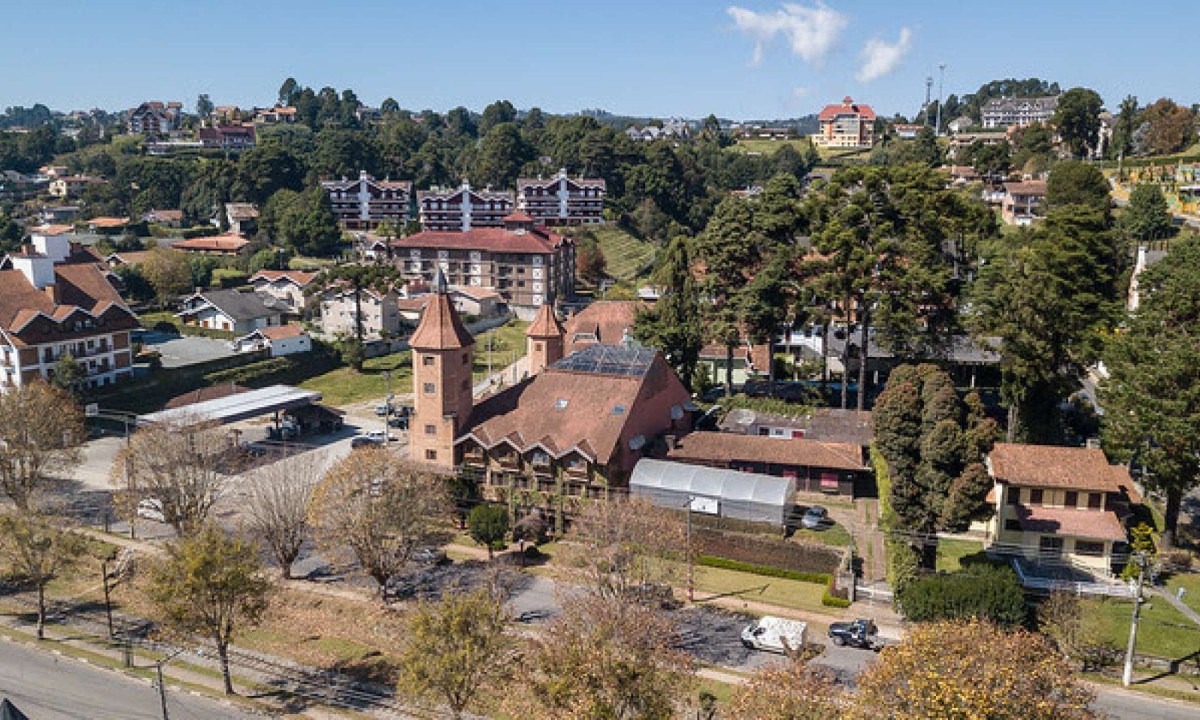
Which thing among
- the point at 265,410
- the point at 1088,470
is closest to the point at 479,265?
the point at 265,410

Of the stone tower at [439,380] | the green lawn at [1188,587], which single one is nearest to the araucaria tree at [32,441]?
the stone tower at [439,380]

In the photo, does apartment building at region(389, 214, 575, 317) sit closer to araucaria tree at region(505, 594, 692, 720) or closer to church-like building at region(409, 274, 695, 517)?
church-like building at region(409, 274, 695, 517)

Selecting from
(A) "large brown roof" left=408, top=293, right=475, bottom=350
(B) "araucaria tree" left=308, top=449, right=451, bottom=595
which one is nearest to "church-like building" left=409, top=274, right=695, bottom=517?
(A) "large brown roof" left=408, top=293, right=475, bottom=350

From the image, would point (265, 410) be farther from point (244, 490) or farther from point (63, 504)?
point (63, 504)

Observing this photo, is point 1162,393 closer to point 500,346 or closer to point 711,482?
point 711,482

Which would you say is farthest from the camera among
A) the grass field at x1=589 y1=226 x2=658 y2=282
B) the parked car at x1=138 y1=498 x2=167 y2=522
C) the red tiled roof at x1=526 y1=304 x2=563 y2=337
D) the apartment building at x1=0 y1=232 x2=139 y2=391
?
the grass field at x1=589 y1=226 x2=658 y2=282

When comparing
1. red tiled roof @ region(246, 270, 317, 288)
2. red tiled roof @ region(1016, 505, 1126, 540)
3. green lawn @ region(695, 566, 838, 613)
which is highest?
red tiled roof @ region(246, 270, 317, 288)

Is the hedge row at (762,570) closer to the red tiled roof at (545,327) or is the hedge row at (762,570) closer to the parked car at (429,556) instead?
the parked car at (429,556)
